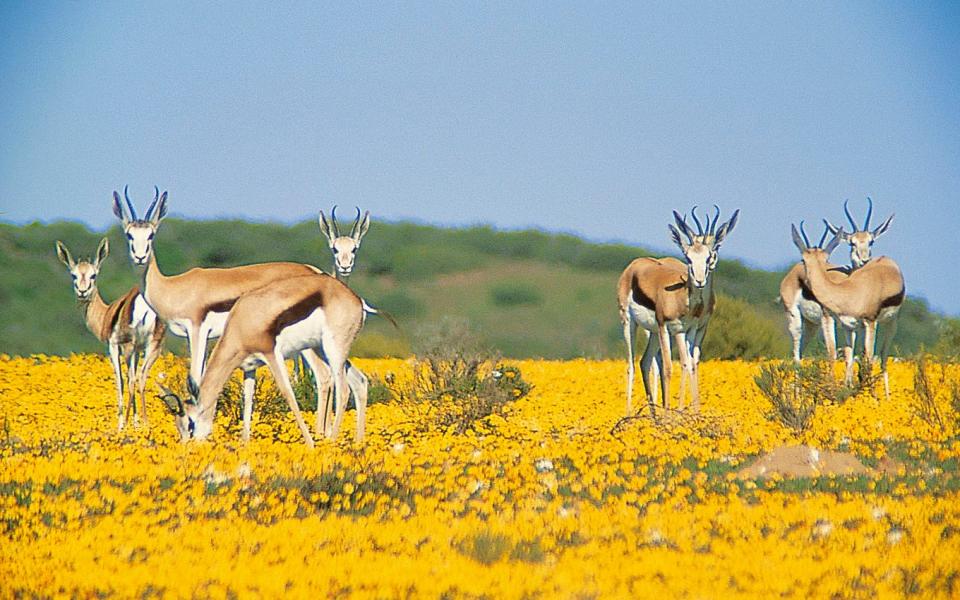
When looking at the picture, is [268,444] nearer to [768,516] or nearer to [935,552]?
[768,516]

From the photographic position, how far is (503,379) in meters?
18.0

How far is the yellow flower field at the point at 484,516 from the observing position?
627 centimetres

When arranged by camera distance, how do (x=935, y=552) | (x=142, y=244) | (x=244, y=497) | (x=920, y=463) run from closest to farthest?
(x=935, y=552) → (x=244, y=497) → (x=920, y=463) → (x=142, y=244)

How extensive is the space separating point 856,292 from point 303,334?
9587mm

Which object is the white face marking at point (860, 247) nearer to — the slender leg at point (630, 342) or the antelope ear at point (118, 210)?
the slender leg at point (630, 342)

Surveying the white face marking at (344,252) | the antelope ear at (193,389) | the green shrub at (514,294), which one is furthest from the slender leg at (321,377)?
the green shrub at (514,294)

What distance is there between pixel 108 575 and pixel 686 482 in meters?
4.76

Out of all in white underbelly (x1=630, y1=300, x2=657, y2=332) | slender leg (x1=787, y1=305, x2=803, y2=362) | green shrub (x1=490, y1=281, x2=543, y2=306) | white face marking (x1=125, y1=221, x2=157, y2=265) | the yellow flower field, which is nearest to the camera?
the yellow flower field

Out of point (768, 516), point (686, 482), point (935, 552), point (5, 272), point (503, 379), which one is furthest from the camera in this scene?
point (5, 272)

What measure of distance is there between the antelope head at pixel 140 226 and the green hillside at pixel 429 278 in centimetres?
3127

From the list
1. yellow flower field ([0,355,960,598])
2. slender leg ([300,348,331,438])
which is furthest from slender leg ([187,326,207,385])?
slender leg ([300,348,331,438])

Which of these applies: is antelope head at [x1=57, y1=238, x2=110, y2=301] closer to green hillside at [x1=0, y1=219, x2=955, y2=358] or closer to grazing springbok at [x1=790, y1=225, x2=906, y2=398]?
grazing springbok at [x1=790, y1=225, x2=906, y2=398]

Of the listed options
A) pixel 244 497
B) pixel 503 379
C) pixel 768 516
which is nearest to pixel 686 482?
pixel 768 516

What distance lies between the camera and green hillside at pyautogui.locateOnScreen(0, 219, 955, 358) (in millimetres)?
53125
